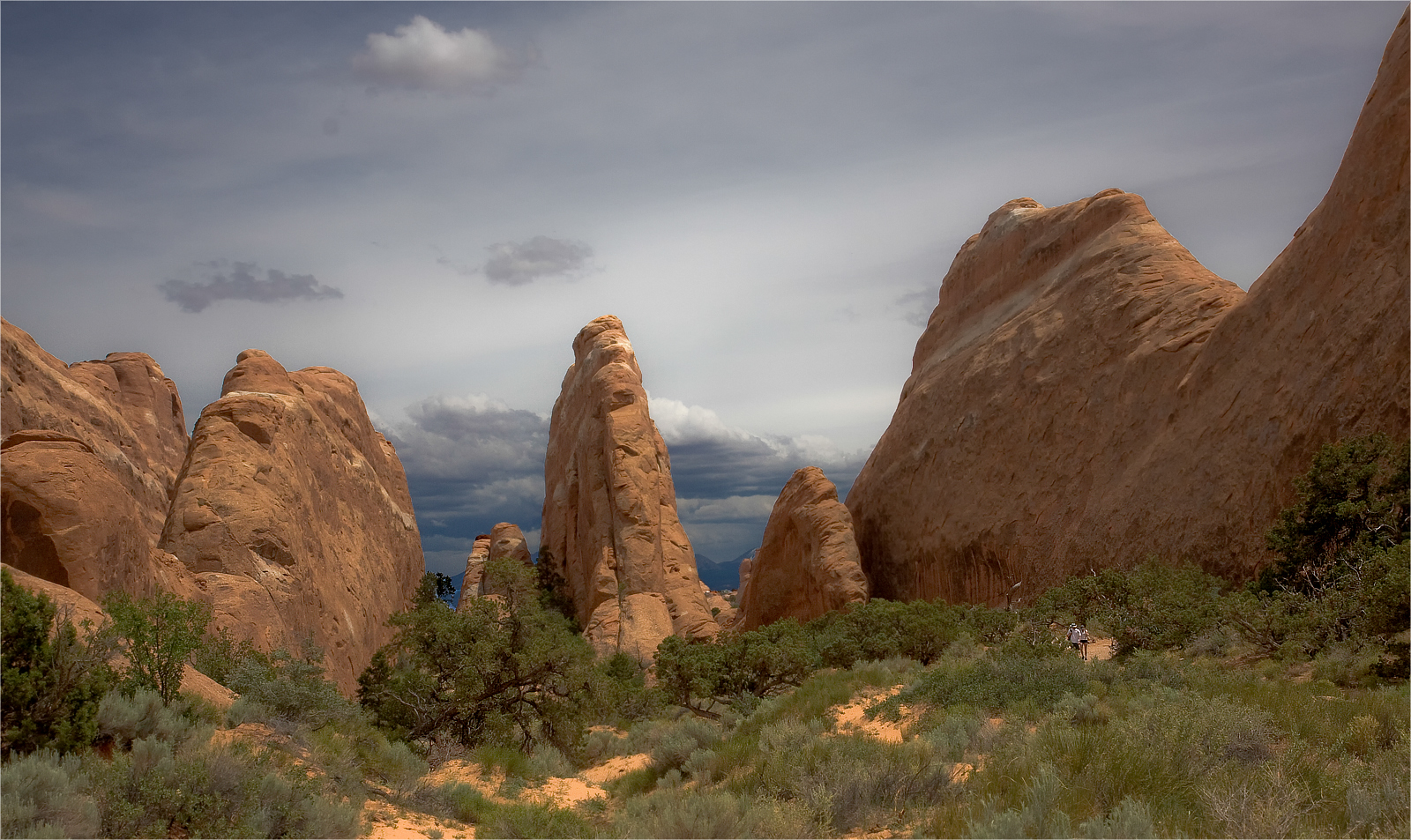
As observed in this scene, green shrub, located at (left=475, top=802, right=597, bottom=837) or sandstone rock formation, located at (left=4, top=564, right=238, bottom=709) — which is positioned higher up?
sandstone rock formation, located at (left=4, top=564, right=238, bottom=709)

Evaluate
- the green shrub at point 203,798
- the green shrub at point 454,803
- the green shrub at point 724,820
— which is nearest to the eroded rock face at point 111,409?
the green shrub at point 454,803

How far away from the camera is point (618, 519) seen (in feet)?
107

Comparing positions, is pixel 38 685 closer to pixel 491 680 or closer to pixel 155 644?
pixel 155 644

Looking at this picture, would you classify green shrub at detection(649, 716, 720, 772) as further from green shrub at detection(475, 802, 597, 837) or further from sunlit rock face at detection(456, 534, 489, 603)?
sunlit rock face at detection(456, 534, 489, 603)

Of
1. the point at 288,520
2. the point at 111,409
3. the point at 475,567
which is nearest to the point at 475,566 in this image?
the point at 475,567

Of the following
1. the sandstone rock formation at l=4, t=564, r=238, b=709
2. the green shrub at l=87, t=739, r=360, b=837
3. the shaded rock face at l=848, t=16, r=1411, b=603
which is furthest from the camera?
the shaded rock face at l=848, t=16, r=1411, b=603

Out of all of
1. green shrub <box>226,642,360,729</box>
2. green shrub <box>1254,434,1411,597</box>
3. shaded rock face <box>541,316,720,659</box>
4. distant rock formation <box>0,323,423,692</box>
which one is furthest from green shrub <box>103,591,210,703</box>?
shaded rock face <box>541,316,720,659</box>

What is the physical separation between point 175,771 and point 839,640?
14.8 meters

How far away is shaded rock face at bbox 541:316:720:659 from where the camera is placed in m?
30.2

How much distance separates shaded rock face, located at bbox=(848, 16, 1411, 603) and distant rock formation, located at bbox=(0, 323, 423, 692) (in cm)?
1851

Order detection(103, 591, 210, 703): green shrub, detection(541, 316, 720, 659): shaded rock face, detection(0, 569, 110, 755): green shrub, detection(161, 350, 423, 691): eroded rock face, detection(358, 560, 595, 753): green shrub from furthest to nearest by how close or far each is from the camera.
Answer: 1. detection(541, 316, 720, 659): shaded rock face
2. detection(161, 350, 423, 691): eroded rock face
3. detection(358, 560, 595, 753): green shrub
4. detection(103, 591, 210, 703): green shrub
5. detection(0, 569, 110, 755): green shrub

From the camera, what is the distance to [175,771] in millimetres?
7383

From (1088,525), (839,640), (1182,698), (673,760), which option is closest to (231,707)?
(673,760)

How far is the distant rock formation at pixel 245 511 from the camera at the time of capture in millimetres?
13633
